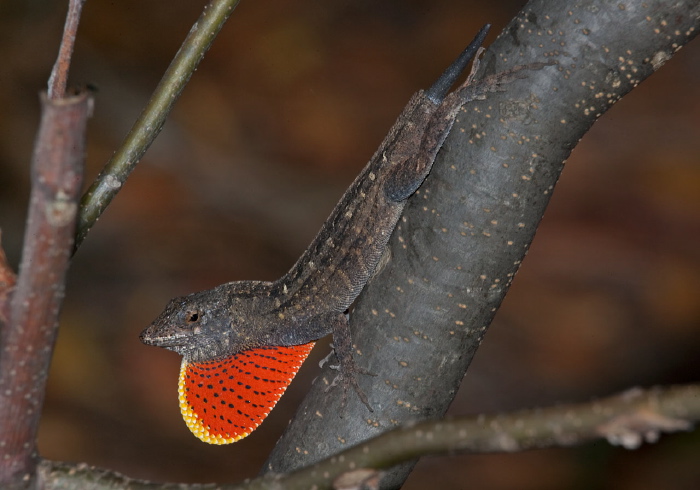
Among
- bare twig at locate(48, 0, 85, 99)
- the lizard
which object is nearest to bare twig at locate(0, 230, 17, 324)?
bare twig at locate(48, 0, 85, 99)

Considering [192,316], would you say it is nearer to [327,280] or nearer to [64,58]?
[327,280]

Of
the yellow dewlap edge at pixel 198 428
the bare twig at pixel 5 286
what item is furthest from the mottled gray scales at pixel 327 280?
the bare twig at pixel 5 286

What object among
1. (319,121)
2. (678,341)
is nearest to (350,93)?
(319,121)

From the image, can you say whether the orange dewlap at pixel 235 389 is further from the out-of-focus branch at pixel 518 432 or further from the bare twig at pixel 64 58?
the bare twig at pixel 64 58

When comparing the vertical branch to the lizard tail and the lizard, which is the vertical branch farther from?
the lizard tail

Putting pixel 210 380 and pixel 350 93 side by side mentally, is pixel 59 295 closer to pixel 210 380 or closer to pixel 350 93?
pixel 210 380

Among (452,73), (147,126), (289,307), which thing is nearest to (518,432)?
(147,126)
